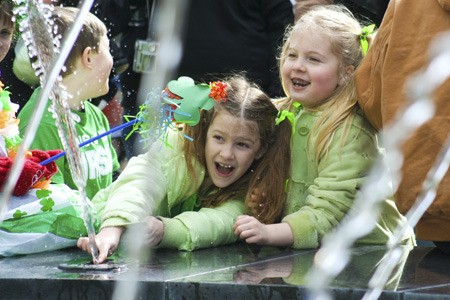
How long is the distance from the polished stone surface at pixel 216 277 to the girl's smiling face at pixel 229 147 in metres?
0.43

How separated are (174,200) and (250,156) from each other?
0.32 m

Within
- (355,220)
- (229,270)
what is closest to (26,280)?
(229,270)

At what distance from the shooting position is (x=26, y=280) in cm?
335

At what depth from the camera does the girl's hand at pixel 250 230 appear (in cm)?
391

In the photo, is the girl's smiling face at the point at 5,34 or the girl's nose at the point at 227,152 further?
the girl's smiling face at the point at 5,34

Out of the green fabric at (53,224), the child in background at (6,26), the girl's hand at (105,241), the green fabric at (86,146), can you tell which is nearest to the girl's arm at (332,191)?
the girl's hand at (105,241)

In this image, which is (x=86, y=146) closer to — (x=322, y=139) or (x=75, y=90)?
(x=75, y=90)

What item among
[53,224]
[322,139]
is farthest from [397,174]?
[53,224]

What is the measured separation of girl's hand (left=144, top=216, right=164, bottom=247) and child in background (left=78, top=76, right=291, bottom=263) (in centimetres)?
9

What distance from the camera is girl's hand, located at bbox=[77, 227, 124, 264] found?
12.2 feet

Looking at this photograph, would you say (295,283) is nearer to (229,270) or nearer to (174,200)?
(229,270)

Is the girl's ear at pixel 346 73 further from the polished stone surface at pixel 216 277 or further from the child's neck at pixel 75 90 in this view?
the child's neck at pixel 75 90

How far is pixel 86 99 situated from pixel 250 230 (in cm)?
138

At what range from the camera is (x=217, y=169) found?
418 centimetres
